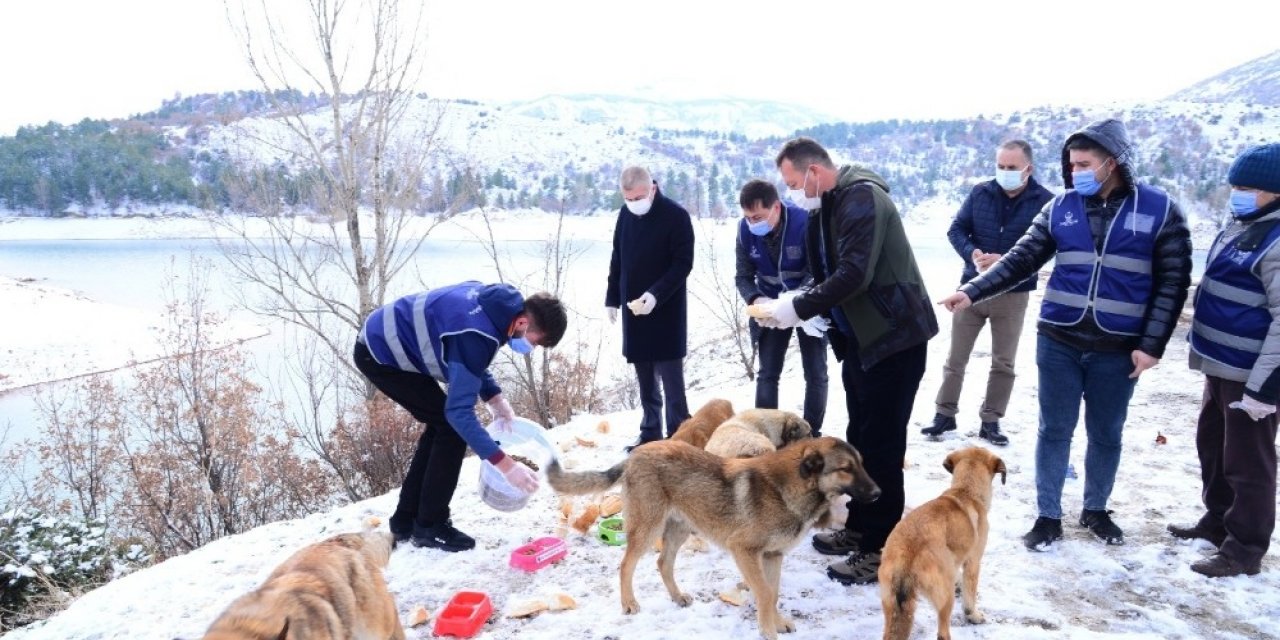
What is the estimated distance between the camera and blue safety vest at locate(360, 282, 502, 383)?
4.15 m

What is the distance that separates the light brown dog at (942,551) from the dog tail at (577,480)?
1.57m

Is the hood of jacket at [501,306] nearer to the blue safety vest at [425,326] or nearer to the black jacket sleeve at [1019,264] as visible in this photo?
the blue safety vest at [425,326]

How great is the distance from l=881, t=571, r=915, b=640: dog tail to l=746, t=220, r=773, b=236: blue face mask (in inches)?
137

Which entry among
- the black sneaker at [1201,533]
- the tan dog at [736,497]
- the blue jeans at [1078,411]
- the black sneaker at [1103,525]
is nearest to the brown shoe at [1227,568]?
the black sneaker at [1201,533]

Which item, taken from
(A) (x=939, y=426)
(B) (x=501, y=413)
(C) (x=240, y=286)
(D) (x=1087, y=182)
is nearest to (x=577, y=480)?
(B) (x=501, y=413)

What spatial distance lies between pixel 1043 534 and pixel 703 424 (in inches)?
96.5

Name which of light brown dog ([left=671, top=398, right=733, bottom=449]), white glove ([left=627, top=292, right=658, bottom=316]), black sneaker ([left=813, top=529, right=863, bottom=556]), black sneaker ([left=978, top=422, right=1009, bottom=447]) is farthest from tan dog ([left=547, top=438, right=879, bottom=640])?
black sneaker ([left=978, top=422, right=1009, bottom=447])

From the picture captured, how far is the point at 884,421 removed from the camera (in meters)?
4.02

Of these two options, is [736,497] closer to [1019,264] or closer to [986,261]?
[1019,264]

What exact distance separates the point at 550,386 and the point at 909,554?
11.4 m

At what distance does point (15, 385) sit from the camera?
87.0 feet

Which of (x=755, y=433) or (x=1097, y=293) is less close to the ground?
(x=1097, y=293)

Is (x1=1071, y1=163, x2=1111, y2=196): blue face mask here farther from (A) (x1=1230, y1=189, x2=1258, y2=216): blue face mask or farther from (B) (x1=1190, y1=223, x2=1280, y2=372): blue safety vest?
(B) (x1=1190, y1=223, x2=1280, y2=372): blue safety vest

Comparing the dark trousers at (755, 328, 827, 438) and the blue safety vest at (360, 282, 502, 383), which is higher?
the blue safety vest at (360, 282, 502, 383)
